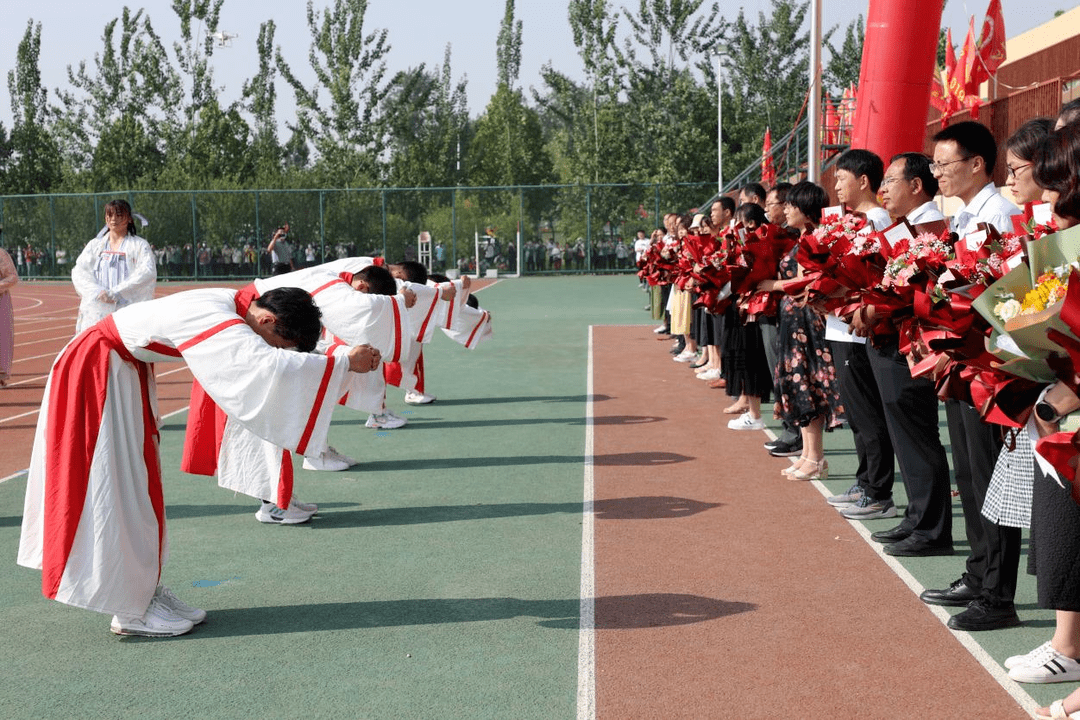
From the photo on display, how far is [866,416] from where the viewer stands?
21.4 feet

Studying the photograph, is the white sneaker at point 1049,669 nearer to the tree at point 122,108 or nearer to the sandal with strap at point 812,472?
the sandal with strap at point 812,472

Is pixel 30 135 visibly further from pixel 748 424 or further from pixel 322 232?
pixel 748 424

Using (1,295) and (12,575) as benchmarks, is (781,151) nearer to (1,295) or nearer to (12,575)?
(1,295)

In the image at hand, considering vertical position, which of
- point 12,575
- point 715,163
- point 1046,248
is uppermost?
point 715,163

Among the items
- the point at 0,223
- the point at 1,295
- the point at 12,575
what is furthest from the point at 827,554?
the point at 0,223

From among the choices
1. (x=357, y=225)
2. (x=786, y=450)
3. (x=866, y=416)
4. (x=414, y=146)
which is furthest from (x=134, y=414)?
(x=414, y=146)

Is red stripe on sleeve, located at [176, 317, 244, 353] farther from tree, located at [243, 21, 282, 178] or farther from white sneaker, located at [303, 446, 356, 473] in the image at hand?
tree, located at [243, 21, 282, 178]

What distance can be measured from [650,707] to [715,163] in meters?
41.0

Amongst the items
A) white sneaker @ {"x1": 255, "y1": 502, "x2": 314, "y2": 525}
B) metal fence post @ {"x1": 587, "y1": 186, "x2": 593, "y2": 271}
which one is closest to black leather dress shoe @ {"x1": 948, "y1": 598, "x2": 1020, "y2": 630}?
white sneaker @ {"x1": 255, "y1": 502, "x2": 314, "y2": 525}

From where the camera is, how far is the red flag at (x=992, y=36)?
25.9 m

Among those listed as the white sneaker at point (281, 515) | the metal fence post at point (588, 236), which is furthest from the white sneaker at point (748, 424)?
the metal fence post at point (588, 236)

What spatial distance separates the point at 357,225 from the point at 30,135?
1945cm

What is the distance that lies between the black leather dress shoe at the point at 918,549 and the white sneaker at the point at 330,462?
13.3ft

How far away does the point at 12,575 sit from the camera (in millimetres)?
5836
